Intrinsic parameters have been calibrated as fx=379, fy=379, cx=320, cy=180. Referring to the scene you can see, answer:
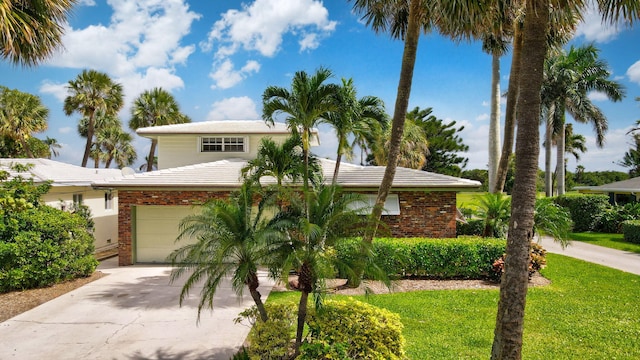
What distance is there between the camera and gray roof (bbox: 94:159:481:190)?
41.3 ft

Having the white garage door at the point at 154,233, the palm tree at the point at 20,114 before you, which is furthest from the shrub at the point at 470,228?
the palm tree at the point at 20,114

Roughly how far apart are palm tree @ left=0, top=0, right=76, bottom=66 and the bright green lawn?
7.77 meters

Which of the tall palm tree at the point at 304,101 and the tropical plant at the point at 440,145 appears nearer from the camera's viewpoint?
the tall palm tree at the point at 304,101

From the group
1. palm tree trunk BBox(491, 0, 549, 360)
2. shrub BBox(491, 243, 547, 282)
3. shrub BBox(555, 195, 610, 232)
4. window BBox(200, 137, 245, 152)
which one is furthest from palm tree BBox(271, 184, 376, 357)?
shrub BBox(555, 195, 610, 232)

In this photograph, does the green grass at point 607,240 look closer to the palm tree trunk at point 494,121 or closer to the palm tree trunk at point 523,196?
the palm tree trunk at point 494,121

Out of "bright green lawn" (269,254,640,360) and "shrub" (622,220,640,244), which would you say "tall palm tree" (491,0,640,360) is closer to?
"bright green lawn" (269,254,640,360)

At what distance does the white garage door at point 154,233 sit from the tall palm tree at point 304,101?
5625 millimetres

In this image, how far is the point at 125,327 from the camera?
7430 millimetres

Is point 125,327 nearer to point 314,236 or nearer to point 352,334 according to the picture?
point 352,334

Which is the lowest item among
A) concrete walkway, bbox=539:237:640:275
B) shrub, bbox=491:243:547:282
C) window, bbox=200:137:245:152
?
concrete walkway, bbox=539:237:640:275

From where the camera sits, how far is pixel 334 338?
5078 mm

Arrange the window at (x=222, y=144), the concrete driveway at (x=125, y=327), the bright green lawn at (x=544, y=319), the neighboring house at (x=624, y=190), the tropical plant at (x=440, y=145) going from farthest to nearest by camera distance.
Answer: the tropical plant at (x=440, y=145) < the neighboring house at (x=624, y=190) < the window at (x=222, y=144) < the concrete driveway at (x=125, y=327) < the bright green lawn at (x=544, y=319)

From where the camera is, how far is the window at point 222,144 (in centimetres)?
1761

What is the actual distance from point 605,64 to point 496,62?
570 inches
